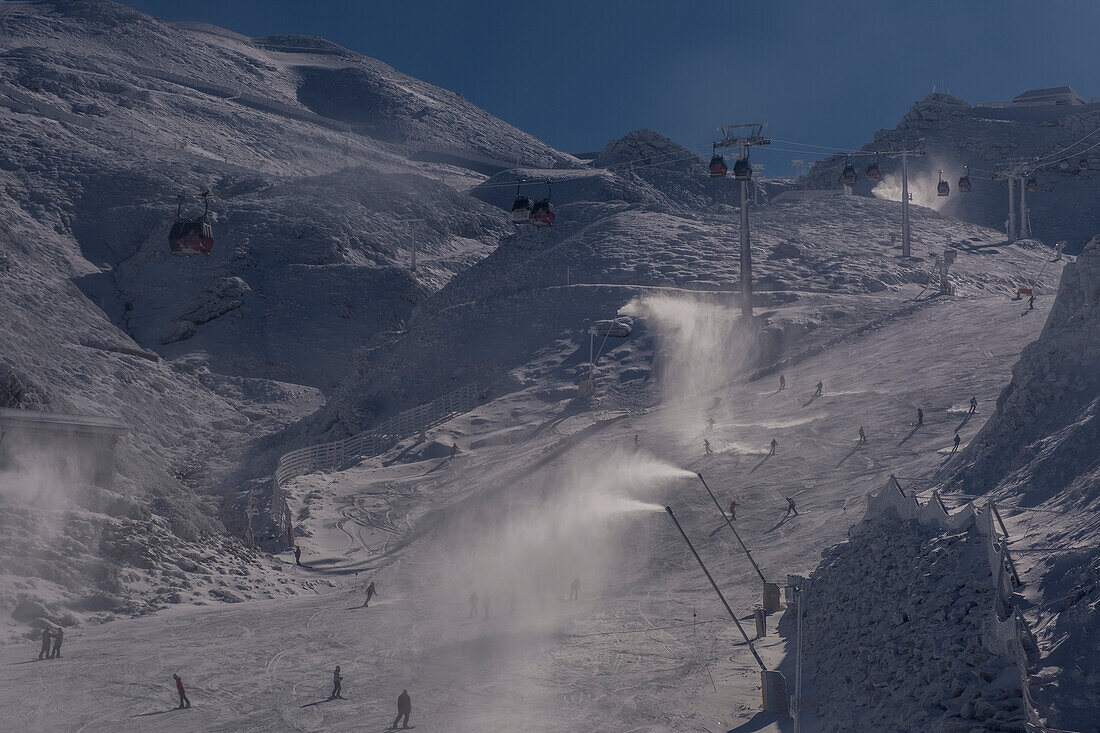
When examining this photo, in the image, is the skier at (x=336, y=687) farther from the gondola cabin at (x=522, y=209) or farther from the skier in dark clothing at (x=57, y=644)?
the gondola cabin at (x=522, y=209)

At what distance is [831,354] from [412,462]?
17.6 metres

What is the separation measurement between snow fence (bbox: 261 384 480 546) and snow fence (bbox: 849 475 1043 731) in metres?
26.7

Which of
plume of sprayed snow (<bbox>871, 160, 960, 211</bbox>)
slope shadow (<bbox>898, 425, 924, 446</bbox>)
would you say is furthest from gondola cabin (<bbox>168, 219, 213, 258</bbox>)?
plume of sprayed snow (<bbox>871, 160, 960, 211</bbox>)

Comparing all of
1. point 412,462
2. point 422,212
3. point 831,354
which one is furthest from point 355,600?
point 422,212

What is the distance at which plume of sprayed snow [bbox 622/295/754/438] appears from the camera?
39.8m

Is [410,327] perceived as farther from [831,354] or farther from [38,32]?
[38,32]

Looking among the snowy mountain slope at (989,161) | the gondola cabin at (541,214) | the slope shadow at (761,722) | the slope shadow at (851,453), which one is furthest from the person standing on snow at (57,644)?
the snowy mountain slope at (989,161)

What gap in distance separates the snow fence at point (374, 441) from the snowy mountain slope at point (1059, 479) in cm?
2568

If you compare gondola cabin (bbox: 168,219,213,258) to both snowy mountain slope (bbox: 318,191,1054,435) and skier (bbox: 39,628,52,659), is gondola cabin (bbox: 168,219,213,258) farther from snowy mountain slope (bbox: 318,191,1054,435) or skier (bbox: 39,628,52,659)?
snowy mountain slope (bbox: 318,191,1054,435)

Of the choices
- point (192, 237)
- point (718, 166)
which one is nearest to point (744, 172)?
point (718, 166)

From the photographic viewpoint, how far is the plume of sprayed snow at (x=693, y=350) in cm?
3978

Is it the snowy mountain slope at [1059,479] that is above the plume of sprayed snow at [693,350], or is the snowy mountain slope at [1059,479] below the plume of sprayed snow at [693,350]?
below

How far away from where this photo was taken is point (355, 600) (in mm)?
26562

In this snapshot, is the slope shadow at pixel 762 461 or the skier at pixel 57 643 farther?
the slope shadow at pixel 762 461
